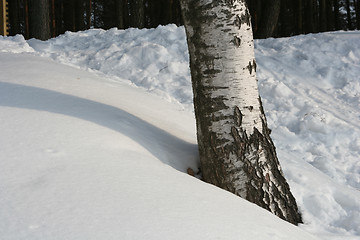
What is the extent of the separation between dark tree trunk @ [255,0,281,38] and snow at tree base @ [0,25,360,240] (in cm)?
226

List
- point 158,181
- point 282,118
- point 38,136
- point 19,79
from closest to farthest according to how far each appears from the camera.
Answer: point 158,181, point 38,136, point 19,79, point 282,118

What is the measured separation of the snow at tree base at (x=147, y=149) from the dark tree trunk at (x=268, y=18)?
226cm

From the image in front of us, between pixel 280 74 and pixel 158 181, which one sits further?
pixel 280 74

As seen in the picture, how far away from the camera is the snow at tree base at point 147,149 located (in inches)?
59.9

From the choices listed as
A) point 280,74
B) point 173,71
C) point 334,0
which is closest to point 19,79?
point 173,71

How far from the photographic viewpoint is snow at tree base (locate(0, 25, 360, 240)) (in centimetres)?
152

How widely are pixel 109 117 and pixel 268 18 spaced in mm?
6285

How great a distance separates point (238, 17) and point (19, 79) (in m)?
1.87

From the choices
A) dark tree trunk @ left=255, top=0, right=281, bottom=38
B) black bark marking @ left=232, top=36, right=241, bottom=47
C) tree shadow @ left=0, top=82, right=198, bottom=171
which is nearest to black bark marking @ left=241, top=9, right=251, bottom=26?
black bark marking @ left=232, top=36, right=241, bottom=47

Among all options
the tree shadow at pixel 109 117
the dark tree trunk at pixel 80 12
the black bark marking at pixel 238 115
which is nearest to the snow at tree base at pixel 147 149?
the tree shadow at pixel 109 117

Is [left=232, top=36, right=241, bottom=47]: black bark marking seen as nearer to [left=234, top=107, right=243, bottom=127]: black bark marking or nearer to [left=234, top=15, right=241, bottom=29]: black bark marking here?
[left=234, top=15, right=241, bottom=29]: black bark marking

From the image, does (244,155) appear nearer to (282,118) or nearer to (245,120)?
(245,120)

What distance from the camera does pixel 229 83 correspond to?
Answer: 2.42 m

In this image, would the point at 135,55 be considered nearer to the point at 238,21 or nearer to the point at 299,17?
the point at 238,21
